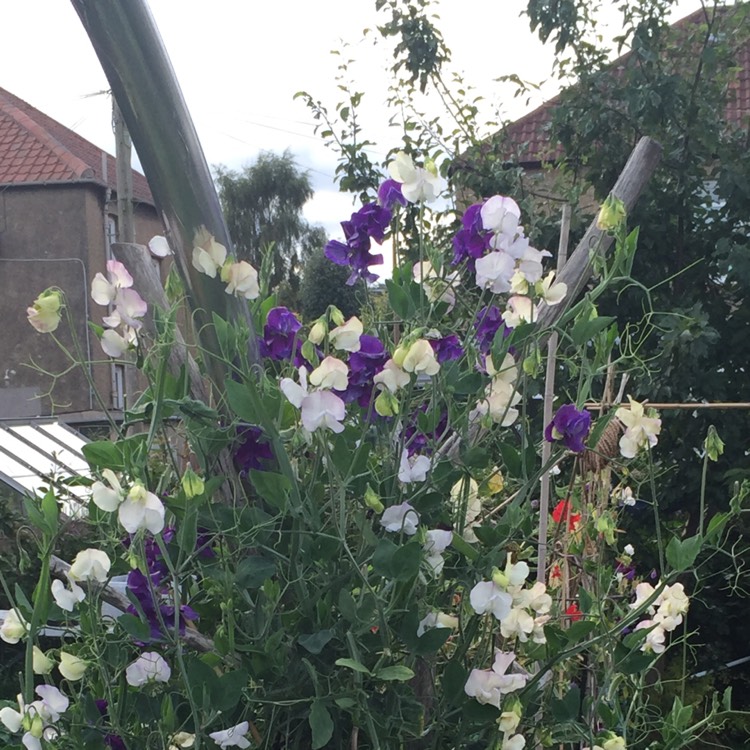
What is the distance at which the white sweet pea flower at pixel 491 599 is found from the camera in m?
1.05

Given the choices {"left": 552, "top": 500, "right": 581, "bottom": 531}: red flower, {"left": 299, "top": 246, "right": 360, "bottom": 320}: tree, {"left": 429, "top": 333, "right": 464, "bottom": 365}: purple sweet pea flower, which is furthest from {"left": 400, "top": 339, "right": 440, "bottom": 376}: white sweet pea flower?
{"left": 299, "top": 246, "right": 360, "bottom": 320}: tree

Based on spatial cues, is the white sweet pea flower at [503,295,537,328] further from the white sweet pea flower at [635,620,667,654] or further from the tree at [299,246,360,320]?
the tree at [299,246,360,320]

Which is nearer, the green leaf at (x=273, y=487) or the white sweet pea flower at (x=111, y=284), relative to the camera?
the green leaf at (x=273, y=487)

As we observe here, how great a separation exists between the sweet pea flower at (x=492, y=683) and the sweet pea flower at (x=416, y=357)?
13.2 inches

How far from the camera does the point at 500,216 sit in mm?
1127

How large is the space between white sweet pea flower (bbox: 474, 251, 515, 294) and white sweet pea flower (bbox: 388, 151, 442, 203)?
0.10 m

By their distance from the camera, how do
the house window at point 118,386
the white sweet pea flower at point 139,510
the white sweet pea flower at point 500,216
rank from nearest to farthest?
the white sweet pea flower at point 139,510 < the white sweet pea flower at point 500,216 < the house window at point 118,386

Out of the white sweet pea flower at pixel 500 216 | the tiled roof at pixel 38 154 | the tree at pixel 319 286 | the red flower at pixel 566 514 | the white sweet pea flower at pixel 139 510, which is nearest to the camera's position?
the white sweet pea flower at pixel 139 510

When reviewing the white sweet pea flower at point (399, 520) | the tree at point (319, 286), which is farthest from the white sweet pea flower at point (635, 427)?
the tree at point (319, 286)

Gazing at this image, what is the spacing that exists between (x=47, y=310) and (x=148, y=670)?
1.33 ft

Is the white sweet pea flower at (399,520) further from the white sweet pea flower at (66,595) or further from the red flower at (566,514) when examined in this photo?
the red flower at (566,514)

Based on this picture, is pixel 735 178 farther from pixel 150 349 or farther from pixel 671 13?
pixel 150 349

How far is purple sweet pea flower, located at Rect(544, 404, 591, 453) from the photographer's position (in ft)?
3.78

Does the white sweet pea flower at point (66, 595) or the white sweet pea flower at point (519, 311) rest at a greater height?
the white sweet pea flower at point (519, 311)
